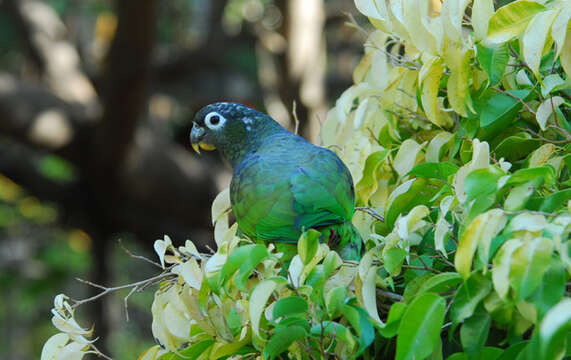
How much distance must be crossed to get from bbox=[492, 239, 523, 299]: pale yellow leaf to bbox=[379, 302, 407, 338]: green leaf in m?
0.11

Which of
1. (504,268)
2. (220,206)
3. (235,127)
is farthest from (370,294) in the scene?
(235,127)

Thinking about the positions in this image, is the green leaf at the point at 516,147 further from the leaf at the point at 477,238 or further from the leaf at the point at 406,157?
the leaf at the point at 477,238

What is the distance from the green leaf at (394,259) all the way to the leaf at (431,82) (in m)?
0.22

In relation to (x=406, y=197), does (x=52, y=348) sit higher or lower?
lower

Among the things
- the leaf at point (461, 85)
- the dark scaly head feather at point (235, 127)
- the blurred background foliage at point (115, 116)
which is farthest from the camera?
the blurred background foliage at point (115, 116)

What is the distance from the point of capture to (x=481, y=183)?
1.94ft

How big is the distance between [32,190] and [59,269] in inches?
30.3

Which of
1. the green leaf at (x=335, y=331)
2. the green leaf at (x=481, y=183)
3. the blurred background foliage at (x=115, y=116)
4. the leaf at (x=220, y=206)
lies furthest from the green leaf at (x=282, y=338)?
the blurred background foliage at (x=115, y=116)

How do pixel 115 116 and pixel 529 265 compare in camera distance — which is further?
pixel 115 116

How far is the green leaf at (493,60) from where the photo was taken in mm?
717

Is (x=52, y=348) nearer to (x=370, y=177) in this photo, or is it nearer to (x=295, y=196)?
(x=295, y=196)

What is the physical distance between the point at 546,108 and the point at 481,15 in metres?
0.14

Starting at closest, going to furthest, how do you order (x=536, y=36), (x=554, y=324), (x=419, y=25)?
(x=554, y=324)
(x=536, y=36)
(x=419, y=25)

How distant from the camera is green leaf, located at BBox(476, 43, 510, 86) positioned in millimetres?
717
